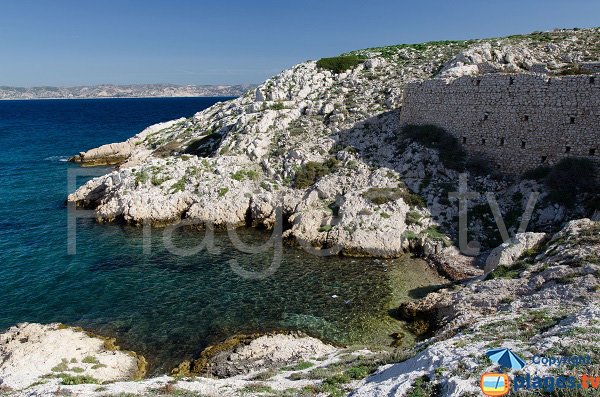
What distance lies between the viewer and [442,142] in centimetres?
3481

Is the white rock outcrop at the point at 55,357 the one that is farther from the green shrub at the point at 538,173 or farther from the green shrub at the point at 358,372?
the green shrub at the point at 538,173

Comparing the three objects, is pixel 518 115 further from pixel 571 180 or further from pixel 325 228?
pixel 325 228

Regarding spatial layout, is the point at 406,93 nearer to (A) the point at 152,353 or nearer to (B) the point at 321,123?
(B) the point at 321,123

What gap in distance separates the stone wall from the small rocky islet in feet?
3.37

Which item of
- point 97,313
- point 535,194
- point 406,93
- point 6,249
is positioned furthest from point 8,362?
point 406,93

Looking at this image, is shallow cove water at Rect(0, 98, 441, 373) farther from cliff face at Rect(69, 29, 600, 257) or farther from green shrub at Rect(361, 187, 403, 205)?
green shrub at Rect(361, 187, 403, 205)

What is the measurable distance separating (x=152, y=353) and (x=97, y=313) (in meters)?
5.29

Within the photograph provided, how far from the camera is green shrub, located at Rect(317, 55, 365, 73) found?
1983 inches

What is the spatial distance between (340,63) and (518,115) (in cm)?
2518

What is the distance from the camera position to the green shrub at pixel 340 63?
50375mm

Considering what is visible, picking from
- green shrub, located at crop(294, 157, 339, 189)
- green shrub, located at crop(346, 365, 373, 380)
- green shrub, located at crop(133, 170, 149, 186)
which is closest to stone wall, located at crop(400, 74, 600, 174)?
green shrub, located at crop(294, 157, 339, 189)

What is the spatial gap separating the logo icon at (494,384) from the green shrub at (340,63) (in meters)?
44.9

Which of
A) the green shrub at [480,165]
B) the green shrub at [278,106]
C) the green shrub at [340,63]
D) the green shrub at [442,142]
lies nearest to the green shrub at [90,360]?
the green shrub at [442,142]

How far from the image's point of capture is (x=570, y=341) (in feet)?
34.4
